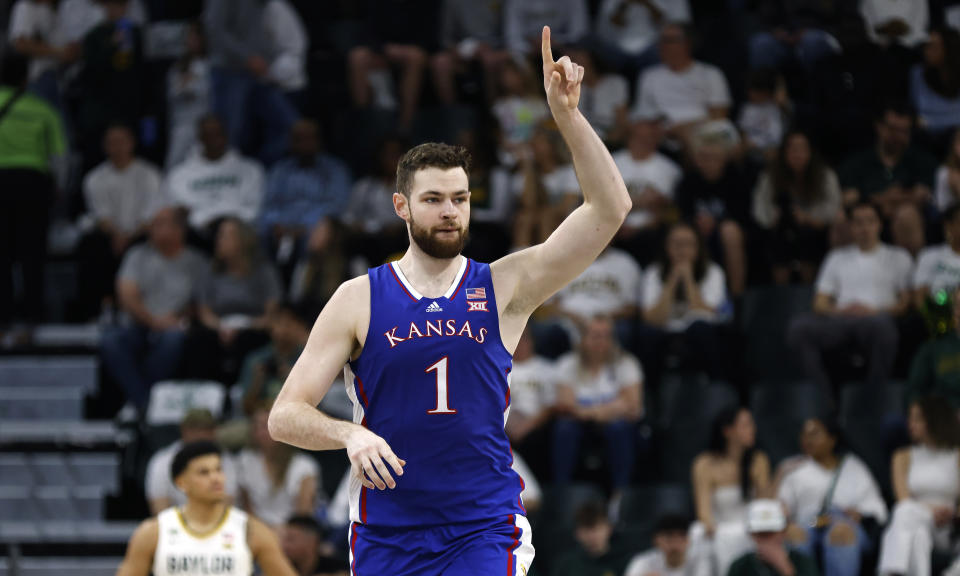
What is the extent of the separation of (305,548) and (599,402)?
2.95 meters

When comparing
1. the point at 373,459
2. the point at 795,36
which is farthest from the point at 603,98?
the point at 373,459

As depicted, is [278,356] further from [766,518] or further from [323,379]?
[323,379]

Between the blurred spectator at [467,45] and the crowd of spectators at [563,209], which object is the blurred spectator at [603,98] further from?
→ the blurred spectator at [467,45]

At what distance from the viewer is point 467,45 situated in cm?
1605

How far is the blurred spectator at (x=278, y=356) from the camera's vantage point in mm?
12906

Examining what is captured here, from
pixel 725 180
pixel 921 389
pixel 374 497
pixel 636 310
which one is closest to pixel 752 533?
pixel 921 389

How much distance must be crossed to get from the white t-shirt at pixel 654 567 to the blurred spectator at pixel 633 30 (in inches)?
240

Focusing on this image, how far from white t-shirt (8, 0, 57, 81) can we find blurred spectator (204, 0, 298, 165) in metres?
2.12

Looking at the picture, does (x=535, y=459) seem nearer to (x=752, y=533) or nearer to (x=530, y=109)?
(x=752, y=533)

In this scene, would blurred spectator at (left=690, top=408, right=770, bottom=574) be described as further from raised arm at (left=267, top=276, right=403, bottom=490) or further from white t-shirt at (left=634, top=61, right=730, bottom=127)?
raised arm at (left=267, top=276, right=403, bottom=490)

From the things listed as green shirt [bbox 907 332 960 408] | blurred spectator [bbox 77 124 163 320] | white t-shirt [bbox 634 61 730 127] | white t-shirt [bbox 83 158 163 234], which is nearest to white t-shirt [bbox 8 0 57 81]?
blurred spectator [bbox 77 124 163 320]

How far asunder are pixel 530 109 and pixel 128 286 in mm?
4370

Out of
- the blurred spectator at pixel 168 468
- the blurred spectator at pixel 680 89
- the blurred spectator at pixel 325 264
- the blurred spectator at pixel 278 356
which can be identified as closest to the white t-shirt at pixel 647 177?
the blurred spectator at pixel 680 89

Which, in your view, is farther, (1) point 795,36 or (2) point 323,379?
(1) point 795,36
